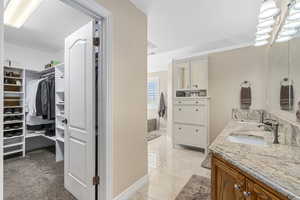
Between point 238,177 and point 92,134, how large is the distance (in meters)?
1.34

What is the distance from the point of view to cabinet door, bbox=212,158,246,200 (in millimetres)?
849

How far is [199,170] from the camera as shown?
2.42 m

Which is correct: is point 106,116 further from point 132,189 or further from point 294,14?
point 294,14

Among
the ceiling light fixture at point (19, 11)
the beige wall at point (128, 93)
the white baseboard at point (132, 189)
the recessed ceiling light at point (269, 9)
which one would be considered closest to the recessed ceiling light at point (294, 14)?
the recessed ceiling light at point (269, 9)

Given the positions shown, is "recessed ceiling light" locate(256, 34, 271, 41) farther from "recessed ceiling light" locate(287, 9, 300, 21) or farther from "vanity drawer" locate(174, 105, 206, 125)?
"vanity drawer" locate(174, 105, 206, 125)

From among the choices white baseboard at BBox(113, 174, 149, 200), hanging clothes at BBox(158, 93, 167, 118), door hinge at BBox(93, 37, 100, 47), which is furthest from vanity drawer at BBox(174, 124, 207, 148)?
door hinge at BBox(93, 37, 100, 47)

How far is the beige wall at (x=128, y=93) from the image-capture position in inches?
64.1

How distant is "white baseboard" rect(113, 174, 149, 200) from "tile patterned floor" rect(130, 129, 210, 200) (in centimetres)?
5

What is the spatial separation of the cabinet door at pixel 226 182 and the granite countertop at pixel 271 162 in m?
0.08

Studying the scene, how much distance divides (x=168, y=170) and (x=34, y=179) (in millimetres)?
2070

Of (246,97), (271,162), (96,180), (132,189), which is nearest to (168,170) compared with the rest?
(132,189)

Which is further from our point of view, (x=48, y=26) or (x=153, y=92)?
(x=153, y=92)

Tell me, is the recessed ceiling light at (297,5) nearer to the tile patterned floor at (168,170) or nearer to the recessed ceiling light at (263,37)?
the recessed ceiling light at (263,37)

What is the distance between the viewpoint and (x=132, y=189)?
5.99 ft
